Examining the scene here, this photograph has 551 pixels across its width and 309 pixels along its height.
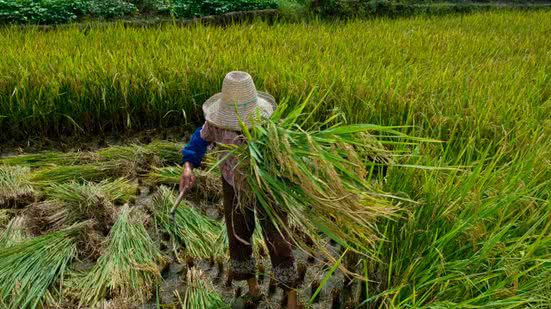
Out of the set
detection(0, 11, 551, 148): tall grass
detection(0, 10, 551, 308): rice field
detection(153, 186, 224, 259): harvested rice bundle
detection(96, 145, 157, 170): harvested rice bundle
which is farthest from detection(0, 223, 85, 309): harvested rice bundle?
detection(0, 11, 551, 148): tall grass

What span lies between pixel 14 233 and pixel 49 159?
73 centimetres

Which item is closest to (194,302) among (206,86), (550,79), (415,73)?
(206,86)

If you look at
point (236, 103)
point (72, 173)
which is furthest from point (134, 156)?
point (236, 103)

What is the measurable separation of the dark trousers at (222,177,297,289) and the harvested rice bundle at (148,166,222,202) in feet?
2.64

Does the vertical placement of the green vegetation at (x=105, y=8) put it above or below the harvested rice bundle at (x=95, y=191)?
above

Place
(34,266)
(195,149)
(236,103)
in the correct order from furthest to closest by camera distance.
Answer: (34,266)
(195,149)
(236,103)

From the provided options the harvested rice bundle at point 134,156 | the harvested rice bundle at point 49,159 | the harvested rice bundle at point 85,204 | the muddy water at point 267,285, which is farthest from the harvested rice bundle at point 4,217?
the muddy water at point 267,285

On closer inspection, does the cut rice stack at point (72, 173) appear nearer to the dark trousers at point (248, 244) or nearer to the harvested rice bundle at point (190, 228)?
the harvested rice bundle at point (190, 228)

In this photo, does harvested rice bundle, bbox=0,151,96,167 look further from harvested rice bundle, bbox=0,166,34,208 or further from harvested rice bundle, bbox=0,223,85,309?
harvested rice bundle, bbox=0,223,85,309

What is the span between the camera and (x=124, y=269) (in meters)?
1.74

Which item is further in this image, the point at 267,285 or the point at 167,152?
the point at 167,152

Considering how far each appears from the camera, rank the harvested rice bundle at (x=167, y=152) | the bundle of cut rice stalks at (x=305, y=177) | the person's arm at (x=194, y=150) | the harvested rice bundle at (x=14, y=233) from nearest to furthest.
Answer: the bundle of cut rice stalks at (x=305, y=177)
the person's arm at (x=194, y=150)
the harvested rice bundle at (x=14, y=233)
the harvested rice bundle at (x=167, y=152)

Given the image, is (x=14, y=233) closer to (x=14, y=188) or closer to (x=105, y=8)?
(x=14, y=188)

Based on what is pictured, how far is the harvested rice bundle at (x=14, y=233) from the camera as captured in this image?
1853mm
